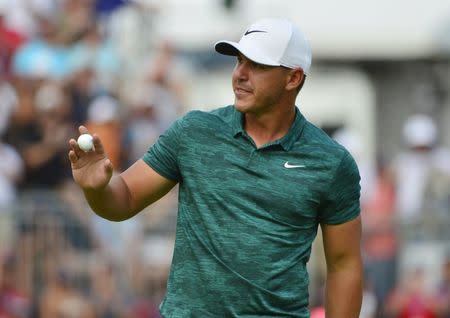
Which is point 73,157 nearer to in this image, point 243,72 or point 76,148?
point 76,148

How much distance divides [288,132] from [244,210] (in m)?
0.44

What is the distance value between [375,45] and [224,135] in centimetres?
1275

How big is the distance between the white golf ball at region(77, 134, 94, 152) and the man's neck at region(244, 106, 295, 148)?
30.7 inches

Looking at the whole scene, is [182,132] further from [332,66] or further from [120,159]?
[332,66]

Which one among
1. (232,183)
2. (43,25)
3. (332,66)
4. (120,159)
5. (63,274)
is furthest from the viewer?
(332,66)

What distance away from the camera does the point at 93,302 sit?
11.6 m

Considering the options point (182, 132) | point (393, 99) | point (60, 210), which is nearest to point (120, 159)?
point (60, 210)

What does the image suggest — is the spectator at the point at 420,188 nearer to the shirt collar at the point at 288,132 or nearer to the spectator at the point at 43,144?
the spectator at the point at 43,144

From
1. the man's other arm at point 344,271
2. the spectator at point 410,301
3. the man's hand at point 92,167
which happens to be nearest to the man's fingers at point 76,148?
the man's hand at point 92,167

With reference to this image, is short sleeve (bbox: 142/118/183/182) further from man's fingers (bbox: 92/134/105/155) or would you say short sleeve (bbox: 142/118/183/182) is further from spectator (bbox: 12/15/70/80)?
spectator (bbox: 12/15/70/80)

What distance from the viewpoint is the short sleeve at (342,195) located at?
20.4ft

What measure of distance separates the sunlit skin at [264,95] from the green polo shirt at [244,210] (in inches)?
2.8

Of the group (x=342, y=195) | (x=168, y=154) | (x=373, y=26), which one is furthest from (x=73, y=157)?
(x=373, y=26)

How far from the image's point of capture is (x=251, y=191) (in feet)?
20.1
